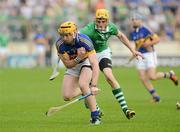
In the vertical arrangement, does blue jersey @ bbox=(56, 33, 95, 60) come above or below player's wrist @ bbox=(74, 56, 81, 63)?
above

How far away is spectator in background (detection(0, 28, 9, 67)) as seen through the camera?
40844 millimetres

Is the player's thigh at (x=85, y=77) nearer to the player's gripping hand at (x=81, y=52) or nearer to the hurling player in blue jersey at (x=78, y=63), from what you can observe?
the hurling player in blue jersey at (x=78, y=63)

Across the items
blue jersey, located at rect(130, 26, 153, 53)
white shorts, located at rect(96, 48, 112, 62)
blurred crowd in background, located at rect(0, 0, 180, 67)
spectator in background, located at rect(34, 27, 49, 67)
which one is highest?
white shorts, located at rect(96, 48, 112, 62)

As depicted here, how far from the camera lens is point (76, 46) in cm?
1518

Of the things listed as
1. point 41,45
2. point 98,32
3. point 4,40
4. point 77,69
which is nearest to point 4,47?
point 4,40

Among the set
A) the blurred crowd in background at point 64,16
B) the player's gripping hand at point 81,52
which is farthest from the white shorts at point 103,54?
the blurred crowd in background at point 64,16

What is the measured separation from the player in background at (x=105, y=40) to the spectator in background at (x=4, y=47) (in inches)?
937

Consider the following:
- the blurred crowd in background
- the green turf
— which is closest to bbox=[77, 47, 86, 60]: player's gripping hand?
the green turf

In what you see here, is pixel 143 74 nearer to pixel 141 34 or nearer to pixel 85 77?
pixel 141 34

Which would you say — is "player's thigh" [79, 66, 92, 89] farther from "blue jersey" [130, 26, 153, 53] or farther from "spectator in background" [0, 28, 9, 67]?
"spectator in background" [0, 28, 9, 67]

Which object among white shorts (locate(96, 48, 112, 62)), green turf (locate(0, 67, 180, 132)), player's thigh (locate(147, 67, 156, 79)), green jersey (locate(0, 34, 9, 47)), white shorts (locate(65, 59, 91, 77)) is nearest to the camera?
green turf (locate(0, 67, 180, 132))

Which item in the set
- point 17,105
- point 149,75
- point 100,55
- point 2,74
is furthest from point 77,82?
point 2,74

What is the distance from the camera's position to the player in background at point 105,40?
16.5 meters

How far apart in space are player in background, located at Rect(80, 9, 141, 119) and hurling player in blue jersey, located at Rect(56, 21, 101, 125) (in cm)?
93
